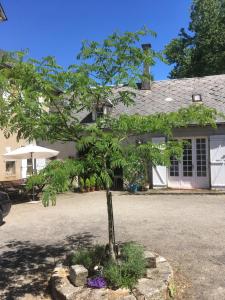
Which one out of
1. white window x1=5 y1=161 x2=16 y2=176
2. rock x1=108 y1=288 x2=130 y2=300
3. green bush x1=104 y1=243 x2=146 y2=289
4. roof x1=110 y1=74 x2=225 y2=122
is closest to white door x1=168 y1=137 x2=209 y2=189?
roof x1=110 y1=74 x2=225 y2=122

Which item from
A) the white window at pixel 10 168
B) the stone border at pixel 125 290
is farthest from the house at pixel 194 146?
the stone border at pixel 125 290

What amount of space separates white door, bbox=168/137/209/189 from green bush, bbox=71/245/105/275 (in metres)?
10.6

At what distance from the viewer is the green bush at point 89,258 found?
571 cm

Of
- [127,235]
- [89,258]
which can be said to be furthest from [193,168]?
[89,258]

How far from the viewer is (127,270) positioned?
5273 mm

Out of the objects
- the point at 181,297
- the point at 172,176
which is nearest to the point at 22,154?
the point at 172,176

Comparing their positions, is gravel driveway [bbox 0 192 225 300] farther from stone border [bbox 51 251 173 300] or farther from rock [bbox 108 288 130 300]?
rock [bbox 108 288 130 300]

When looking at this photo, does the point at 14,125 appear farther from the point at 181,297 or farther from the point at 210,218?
the point at 210,218

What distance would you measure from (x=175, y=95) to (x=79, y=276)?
14.6 metres

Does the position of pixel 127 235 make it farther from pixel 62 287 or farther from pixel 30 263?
pixel 62 287

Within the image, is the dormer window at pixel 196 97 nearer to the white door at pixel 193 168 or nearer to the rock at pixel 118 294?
the white door at pixel 193 168

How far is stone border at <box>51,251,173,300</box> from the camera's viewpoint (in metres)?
4.81

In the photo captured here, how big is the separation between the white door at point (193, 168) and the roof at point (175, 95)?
6.16 ft

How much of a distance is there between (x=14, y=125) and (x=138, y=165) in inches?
72.8
